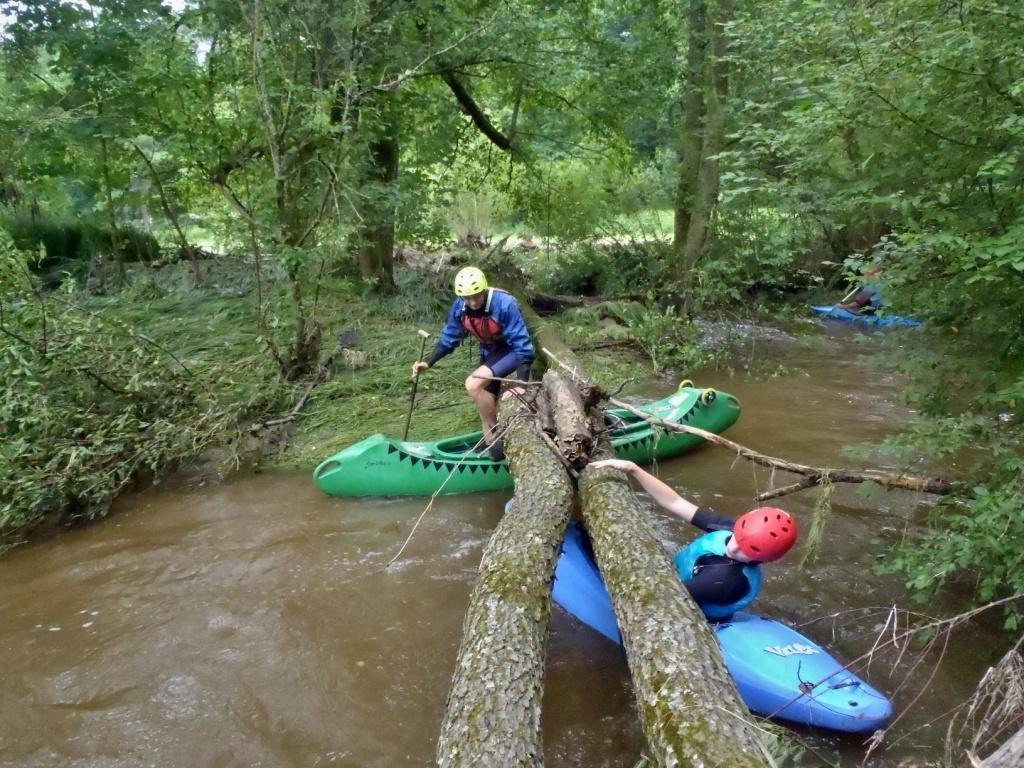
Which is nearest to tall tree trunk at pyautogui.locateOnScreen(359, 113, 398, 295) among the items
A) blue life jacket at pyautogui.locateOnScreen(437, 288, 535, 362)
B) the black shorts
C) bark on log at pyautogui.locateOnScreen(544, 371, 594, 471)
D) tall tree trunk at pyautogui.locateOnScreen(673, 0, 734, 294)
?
blue life jacket at pyautogui.locateOnScreen(437, 288, 535, 362)

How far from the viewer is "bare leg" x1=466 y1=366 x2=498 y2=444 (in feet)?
19.1

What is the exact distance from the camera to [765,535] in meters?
3.37

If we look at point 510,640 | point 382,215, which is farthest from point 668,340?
point 510,640

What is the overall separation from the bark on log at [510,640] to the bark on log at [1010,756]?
128 cm

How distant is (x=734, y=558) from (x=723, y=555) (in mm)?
72

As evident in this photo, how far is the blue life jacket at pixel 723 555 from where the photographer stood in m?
3.59

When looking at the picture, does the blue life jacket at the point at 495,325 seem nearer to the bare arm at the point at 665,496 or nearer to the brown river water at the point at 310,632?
the brown river water at the point at 310,632

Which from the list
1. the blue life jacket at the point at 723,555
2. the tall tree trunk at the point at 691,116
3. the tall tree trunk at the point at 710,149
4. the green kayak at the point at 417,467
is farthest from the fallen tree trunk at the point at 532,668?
the tall tree trunk at the point at 691,116

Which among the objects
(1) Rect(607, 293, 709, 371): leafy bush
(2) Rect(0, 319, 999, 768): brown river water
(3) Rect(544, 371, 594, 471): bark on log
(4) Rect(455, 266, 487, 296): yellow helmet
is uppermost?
(4) Rect(455, 266, 487, 296): yellow helmet

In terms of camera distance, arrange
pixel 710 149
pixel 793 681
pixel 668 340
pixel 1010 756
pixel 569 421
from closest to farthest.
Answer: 1. pixel 1010 756
2. pixel 793 681
3. pixel 569 421
4. pixel 668 340
5. pixel 710 149

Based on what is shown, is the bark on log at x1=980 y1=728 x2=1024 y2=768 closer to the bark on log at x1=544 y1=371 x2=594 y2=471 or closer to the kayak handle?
the bark on log at x1=544 y1=371 x2=594 y2=471

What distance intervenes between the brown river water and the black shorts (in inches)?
35.5

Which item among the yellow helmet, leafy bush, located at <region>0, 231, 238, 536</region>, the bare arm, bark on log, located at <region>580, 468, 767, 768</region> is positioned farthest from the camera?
the yellow helmet

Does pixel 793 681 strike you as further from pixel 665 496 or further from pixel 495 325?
pixel 495 325
